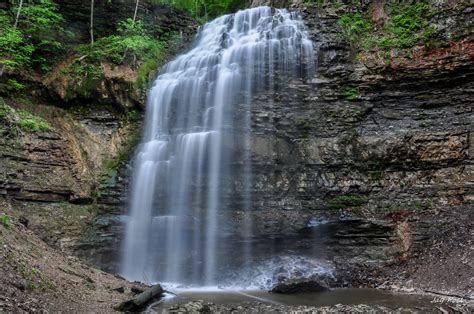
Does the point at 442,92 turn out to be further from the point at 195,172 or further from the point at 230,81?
the point at 195,172

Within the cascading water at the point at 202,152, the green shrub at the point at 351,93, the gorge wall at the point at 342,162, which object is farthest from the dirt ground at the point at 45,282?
the green shrub at the point at 351,93

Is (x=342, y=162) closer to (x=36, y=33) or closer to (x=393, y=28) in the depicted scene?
(x=393, y=28)

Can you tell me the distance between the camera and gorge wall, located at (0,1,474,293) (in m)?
12.3

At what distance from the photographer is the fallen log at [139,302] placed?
7.67 meters

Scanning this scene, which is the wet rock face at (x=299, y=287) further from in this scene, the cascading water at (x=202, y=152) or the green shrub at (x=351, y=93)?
the green shrub at (x=351, y=93)

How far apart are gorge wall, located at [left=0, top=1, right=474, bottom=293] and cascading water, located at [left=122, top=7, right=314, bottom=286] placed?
49 cm

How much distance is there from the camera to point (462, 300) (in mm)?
8430

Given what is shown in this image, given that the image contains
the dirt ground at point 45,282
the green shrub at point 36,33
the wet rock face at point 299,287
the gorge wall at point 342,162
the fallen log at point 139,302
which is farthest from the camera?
the green shrub at point 36,33

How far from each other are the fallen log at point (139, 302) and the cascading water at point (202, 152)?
3611mm

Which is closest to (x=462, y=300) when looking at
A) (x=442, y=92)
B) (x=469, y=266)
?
(x=469, y=266)

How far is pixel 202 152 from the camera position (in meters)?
14.0

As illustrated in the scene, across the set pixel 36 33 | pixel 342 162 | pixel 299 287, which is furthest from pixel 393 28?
pixel 36 33

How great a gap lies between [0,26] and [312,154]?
11537 millimetres

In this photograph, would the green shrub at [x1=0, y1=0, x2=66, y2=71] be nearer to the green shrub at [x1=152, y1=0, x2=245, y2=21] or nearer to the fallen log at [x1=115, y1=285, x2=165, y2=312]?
the fallen log at [x1=115, y1=285, x2=165, y2=312]
